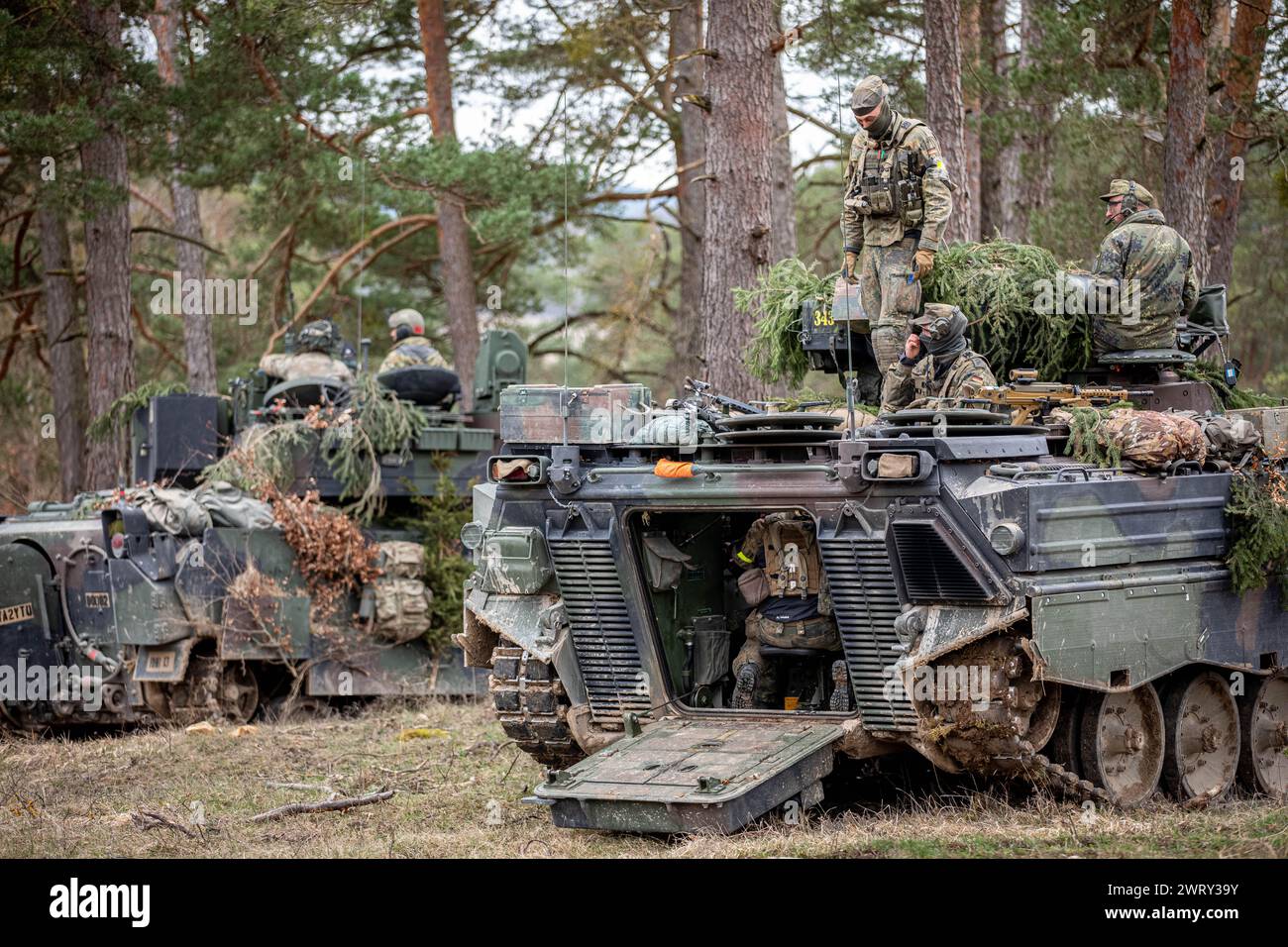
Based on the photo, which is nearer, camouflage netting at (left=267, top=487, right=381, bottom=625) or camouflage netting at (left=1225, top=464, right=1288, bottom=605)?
camouflage netting at (left=1225, top=464, right=1288, bottom=605)

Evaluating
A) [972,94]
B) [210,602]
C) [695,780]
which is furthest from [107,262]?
[695,780]

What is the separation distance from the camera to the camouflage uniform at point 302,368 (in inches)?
606

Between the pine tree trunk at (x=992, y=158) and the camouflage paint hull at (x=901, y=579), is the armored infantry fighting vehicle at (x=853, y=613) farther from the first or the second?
the pine tree trunk at (x=992, y=158)

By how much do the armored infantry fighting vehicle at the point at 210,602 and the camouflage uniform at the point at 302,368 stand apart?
43 centimetres

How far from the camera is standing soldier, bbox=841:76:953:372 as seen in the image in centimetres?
1101

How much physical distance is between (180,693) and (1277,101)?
12.5 meters

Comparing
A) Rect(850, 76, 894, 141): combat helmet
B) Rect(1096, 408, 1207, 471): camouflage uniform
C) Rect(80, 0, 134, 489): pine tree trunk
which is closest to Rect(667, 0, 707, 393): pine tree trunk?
Rect(80, 0, 134, 489): pine tree trunk

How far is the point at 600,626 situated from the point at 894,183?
359cm

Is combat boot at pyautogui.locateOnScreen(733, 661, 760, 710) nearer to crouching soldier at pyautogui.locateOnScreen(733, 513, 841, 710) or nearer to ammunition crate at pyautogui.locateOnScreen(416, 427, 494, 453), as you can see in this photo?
crouching soldier at pyautogui.locateOnScreen(733, 513, 841, 710)

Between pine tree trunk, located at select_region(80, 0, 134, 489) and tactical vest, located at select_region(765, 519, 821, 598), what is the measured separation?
35.4ft

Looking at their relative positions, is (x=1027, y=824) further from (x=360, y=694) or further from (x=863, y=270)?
(x=360, y=694)

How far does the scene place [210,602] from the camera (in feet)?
43.8

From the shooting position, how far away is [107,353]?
1878 cm

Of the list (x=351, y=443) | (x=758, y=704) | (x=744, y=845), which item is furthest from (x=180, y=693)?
(x=744, y=845)
